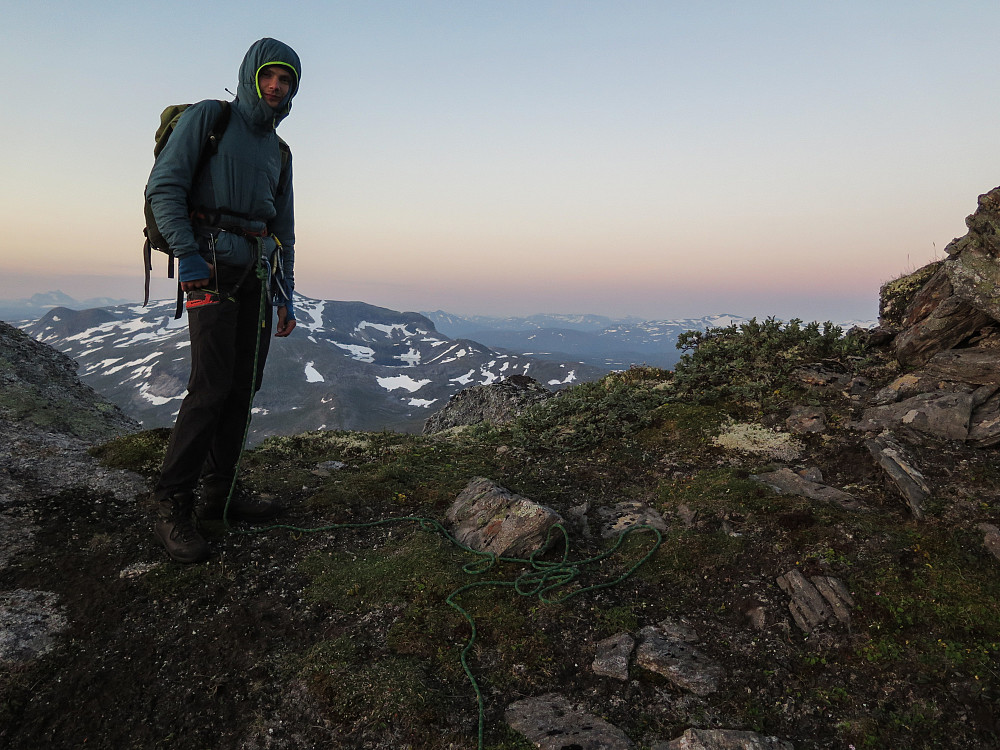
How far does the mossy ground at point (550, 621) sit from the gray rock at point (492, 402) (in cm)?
787

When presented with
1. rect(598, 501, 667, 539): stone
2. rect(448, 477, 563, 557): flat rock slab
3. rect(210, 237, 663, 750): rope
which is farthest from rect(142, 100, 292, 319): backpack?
rect(598, 501, 667, 539): stone

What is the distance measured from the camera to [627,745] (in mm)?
3566

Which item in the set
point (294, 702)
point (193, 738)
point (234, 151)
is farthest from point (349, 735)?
point (234, 151)

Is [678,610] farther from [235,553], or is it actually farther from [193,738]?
[235,553]

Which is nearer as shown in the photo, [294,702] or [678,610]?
[294,702]

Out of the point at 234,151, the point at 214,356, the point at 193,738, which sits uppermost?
the point at 234,151

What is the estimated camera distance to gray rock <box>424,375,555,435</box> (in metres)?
15.7

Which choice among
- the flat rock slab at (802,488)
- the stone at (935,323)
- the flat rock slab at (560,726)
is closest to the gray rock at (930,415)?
Answer: the stone at (935,323)

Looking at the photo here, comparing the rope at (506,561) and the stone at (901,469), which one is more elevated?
the stone at (901,469)

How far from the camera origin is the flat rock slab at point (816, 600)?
451cm

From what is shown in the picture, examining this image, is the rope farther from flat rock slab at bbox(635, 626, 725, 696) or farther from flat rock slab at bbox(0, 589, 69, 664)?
flat rock slab at bbox(0, 589, 69, 664)

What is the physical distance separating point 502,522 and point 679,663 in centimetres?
264

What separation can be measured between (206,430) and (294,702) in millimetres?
3327

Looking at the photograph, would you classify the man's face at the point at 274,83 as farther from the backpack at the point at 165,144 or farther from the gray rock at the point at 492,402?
the gray rock at the point at 492,402
